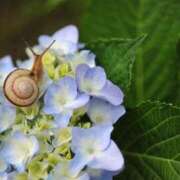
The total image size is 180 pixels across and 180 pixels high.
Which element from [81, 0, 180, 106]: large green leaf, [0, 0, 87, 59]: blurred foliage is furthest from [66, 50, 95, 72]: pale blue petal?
[0, 0, 87, 59]: blurred foliage

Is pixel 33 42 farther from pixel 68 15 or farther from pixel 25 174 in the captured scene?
pixel 25 174

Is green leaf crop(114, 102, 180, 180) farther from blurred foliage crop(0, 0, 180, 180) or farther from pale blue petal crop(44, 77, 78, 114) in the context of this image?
pale blue petal crop(44, 77, 78, 114)

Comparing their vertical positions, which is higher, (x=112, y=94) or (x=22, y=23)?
(x=112, y=94)

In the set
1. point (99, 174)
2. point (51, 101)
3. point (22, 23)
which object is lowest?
point (22, 23)

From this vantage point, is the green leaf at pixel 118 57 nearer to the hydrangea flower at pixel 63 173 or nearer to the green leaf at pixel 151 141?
the green leaf at pixel 151 141

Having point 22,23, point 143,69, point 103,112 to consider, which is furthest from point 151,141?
point 22,23

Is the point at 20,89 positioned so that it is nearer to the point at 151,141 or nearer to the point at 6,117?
the point at 6,117

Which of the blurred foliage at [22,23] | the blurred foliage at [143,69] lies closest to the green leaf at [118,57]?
the blurred foliage at [143,69]

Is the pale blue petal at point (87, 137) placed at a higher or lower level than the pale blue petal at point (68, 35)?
lower
